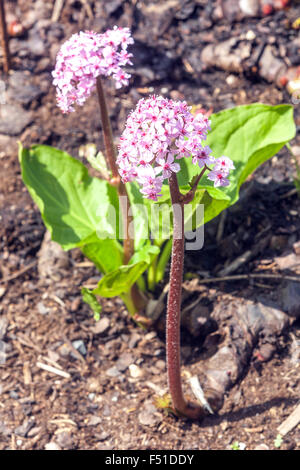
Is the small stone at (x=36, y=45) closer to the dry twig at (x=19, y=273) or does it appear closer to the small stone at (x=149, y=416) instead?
the dry twig at (x=19, y=273)

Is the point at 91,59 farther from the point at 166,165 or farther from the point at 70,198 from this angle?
the point at 70,198

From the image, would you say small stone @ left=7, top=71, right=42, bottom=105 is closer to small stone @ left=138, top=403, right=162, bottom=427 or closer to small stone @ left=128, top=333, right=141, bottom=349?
small stone @ left=128, top=333, right=141, bottom=349

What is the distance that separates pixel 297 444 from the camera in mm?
2549

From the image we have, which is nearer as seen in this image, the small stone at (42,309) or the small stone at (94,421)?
the small stone at (94,421)

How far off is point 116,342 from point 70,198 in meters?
0.85

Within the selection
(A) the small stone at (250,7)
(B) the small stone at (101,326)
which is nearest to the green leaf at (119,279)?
(B) the small stone at (101,326)

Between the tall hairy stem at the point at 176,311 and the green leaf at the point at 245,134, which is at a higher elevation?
the green leaf at the point at 245,134

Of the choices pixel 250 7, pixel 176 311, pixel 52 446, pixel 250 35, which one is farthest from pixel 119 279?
pixel 250 7

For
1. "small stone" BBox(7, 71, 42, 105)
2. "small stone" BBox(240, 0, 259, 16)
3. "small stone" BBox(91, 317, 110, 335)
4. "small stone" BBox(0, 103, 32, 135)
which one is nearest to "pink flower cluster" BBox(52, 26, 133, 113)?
"small stone" BBox(91, 317, 110, 335)

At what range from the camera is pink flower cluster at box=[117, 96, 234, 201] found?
1.80 metres

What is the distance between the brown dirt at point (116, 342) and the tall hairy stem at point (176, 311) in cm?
15

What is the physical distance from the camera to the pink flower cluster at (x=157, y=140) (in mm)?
1799

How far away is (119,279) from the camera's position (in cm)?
264

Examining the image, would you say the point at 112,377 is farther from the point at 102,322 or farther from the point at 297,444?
the point at 297,444
